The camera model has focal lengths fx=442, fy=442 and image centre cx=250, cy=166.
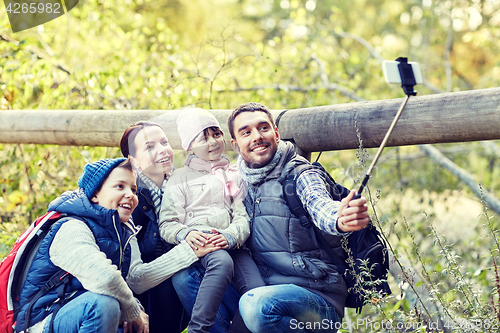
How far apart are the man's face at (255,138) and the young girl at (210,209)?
0.11 meters

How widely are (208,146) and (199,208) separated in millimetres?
297

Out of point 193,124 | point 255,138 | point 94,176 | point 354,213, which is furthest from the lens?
point 193,124

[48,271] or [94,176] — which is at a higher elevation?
[94,176]

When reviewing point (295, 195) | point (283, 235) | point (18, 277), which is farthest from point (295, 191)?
Result: point (18, 277)

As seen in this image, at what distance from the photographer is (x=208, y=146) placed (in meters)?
2.10

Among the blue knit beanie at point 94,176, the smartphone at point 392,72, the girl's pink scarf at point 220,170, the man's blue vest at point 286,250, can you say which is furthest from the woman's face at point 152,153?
the smartphone at point 392,72

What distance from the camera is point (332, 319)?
6.21ft

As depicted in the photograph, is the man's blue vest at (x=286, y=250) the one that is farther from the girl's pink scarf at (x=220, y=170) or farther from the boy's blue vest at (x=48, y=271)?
the boy's blue vest at (x=48, y=271)

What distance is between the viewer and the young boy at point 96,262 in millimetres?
1687

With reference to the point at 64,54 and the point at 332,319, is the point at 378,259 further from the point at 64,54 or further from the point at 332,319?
the point at 64,54

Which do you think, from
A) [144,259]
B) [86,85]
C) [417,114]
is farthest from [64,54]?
[417,114]

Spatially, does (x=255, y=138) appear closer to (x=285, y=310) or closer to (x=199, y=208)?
(x=199, y=208)

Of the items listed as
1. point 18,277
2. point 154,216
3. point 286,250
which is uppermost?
point 154,216

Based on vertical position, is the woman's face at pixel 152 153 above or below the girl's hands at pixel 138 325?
above
